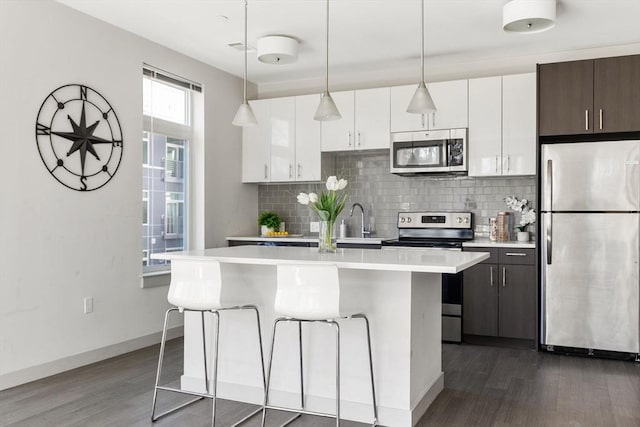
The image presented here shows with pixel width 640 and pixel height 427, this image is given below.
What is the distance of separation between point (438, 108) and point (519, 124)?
2.48ft

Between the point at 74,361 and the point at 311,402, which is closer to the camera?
the point at 311,402

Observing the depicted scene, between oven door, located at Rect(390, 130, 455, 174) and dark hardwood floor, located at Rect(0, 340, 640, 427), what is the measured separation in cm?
182

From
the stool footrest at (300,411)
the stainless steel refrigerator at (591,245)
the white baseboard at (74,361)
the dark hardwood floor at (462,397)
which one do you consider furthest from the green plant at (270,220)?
the stool footrest at (300,411)

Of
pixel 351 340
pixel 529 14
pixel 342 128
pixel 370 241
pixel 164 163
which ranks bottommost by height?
pixel 351 340

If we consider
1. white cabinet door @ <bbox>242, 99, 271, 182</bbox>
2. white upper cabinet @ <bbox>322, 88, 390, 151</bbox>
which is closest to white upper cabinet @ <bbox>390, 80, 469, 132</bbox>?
white upper cabinet @ <bbox>322, 88, 390, 151</bbox>

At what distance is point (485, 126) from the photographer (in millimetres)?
5062

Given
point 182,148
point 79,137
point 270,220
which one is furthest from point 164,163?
point 270,220

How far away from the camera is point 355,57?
209 inches

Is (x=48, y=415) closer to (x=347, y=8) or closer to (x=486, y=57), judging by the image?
(x=347, y=8)

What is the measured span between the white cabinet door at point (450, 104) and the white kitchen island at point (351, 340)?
214cm

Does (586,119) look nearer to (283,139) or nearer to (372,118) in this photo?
(372,118)

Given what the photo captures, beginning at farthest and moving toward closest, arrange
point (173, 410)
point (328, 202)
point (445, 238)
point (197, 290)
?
point (445, 238)
point (328, 202)
point (173, 410)
point (197, 290)

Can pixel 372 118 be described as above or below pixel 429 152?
above

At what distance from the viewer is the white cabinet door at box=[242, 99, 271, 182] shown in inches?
237
